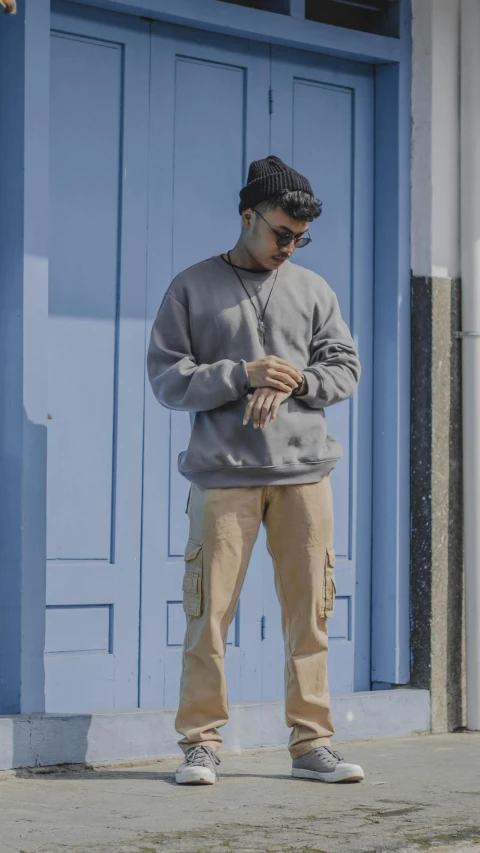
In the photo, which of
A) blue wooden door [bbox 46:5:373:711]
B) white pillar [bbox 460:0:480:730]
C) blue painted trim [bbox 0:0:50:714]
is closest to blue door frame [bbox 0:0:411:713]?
blue painted trim [bbox 0:0:50:714]

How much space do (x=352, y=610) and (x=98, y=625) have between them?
1.28 metres

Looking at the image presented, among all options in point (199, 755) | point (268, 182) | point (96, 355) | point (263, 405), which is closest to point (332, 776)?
point (199, 755)

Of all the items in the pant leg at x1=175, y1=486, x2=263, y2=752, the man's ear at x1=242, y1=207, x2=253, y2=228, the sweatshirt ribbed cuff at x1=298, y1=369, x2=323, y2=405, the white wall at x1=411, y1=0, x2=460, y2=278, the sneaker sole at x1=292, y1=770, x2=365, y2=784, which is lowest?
the sneaker sole at x1=292, y1=770, x2=365, y2=784

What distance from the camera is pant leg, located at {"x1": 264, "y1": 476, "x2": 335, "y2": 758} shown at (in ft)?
15.1

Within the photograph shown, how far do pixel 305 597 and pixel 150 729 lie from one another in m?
0.91

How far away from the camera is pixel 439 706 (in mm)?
5977

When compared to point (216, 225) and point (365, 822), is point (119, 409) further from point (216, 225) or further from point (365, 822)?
point (365, 822)

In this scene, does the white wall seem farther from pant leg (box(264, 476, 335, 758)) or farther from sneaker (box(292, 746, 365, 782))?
sneaker (box(292, 746, 365, 782))

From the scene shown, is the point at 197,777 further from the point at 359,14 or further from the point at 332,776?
the point at 359,14

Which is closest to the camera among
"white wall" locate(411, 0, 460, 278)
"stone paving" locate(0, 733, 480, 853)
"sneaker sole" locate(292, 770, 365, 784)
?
"stone paving" locate(0, 733, 480, 853)

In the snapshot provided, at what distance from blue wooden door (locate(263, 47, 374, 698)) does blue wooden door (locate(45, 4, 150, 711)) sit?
0.80 meters

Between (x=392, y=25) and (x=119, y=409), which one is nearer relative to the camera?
(x=119, y=409)

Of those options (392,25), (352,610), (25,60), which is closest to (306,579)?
(352,610)

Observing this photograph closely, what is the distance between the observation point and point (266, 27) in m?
5.76
